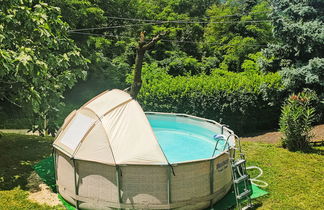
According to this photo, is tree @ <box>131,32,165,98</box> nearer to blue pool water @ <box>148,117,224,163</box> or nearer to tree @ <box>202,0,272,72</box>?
blue pool water @ <box>148,117,224,163</box>

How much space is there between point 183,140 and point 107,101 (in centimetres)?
572

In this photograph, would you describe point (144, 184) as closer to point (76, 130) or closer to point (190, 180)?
point (190, 180)

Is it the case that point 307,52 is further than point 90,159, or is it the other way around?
point 307,52

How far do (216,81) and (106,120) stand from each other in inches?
418

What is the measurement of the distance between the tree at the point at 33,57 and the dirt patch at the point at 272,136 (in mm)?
9834

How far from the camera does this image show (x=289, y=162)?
12141 millimetres

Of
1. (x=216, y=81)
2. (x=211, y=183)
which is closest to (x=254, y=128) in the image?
(x=216, y=81)

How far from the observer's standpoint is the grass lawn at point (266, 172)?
30.0 feet

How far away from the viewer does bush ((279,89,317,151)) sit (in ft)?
41.9

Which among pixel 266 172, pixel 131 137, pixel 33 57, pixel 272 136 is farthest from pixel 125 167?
pixel 272 136

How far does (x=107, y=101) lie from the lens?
959cm

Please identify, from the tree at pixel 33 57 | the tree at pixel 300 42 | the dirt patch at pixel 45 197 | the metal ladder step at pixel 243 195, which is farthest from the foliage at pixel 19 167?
the tree at pixel 300 42

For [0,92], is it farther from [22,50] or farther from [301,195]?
[301,195]

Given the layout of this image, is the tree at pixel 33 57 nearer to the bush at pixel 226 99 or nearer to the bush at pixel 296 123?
the bush at pixel 226 99
